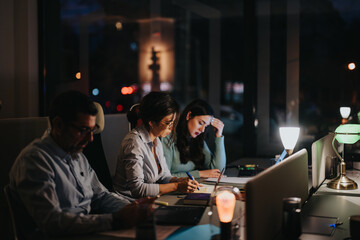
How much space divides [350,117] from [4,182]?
3167 millimetres

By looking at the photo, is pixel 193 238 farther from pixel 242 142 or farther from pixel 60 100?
pixel 242 142

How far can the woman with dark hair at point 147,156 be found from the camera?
8.07 ft

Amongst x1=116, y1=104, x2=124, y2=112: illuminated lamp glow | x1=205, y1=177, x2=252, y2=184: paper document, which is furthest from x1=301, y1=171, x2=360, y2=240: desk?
x1=116, y1=104, x2=124, y2=112: illuminated lamp glow

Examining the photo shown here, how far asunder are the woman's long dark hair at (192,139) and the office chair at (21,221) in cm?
174

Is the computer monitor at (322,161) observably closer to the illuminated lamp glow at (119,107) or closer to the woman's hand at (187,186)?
the woman's hand at (187,186)

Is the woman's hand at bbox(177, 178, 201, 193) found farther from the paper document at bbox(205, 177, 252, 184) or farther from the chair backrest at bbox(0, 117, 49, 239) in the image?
the chair backrest at bbox(0, 117, 49, 239)

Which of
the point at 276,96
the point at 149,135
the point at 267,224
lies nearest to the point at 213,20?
the point at 276,96

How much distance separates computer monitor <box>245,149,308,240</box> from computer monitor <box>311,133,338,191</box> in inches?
21.6

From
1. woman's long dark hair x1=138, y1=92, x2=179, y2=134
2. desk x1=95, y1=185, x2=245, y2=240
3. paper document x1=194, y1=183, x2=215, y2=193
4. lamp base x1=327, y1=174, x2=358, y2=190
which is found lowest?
lamp base x1=327, y1=174, x2=358, y2=190

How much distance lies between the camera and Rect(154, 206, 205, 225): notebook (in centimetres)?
181

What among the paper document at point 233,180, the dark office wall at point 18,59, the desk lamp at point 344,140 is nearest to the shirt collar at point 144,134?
the paper document at point 233,180

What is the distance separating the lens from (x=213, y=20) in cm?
508

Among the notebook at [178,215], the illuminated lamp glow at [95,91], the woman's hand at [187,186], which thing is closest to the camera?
the notebook at [178,215]

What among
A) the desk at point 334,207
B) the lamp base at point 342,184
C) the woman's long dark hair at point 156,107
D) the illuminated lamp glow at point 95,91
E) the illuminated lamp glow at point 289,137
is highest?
the illuminated lamp glow at point 95,91
